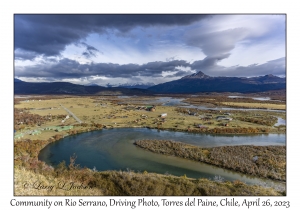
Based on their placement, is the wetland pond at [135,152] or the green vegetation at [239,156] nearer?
the green vegetation at [239,156]

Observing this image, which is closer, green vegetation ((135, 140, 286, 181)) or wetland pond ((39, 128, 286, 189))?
green vegetation ((135, 140, 286, 181))

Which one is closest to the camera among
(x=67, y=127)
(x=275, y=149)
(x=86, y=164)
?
(x=86, y=164)
